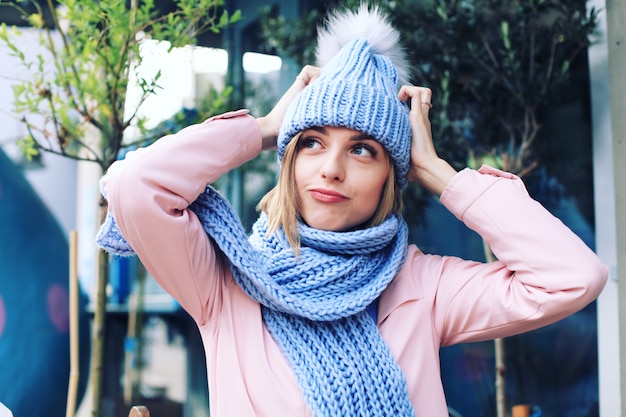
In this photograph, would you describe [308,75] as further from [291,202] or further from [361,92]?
[291,202]

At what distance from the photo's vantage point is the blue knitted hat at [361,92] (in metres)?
1.54

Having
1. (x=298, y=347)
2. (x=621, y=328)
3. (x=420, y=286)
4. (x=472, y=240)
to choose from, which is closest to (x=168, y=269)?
(x=298, y=347)

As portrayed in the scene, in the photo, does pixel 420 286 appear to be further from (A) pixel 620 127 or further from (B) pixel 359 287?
(A) pixel 620 127

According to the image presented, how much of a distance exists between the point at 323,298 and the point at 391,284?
20 cm

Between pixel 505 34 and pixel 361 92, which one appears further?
pixel 505 34

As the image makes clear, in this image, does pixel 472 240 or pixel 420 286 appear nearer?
pixel 420 286

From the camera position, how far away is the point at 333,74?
1.62 metres

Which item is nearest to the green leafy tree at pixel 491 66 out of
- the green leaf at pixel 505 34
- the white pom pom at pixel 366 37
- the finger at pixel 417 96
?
the green leaf at pixel 505 34

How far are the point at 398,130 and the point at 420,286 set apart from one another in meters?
0.35

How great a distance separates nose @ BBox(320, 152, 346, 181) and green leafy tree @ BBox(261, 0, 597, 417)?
155 centimetres

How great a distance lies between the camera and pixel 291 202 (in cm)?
159

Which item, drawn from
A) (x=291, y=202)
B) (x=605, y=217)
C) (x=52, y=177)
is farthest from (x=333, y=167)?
(x=52, y=177)

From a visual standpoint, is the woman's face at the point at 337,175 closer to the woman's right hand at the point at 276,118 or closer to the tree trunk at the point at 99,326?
the woman's right hand at the point at 276,118

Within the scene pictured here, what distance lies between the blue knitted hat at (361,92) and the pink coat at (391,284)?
4.9 inches
